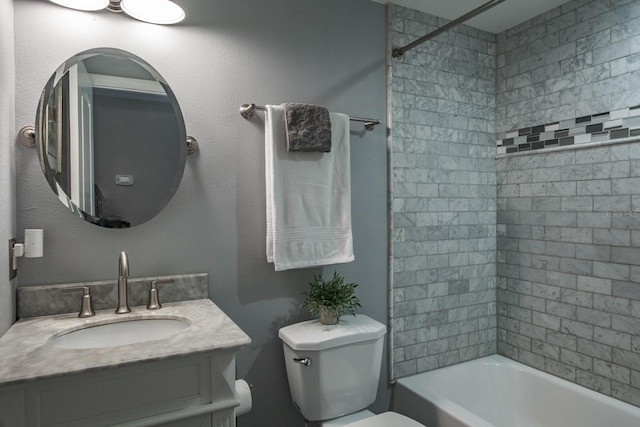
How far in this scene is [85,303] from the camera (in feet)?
4.60

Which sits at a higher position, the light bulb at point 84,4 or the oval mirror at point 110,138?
the light bulb at point 84,4

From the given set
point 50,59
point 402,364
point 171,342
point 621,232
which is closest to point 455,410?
point 402,364

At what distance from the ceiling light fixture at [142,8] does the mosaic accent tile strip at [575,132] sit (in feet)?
6.56

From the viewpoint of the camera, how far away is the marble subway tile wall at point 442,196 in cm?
219

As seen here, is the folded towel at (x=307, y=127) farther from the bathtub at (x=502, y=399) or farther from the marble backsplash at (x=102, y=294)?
the bathtub at (x=502, y=399)

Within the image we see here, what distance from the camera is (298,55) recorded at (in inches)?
75.3

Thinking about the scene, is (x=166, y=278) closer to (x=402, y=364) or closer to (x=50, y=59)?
(x=50, y=59)

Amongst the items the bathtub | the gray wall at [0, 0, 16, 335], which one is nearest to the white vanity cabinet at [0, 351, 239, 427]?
the gray wall at [0, 0, 16, 335]

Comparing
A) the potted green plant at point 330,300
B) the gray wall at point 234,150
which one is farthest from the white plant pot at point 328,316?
the gray wall at point 234,150

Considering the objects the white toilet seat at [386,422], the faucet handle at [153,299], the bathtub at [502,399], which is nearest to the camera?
the faucet handle at [153,299]

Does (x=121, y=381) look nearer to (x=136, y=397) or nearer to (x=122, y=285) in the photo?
(x=136, y=397)

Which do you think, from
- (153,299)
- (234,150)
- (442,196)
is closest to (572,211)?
(442,196)

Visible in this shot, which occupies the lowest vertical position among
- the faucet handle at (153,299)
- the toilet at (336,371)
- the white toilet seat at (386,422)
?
the white toilet seat at (386,422)

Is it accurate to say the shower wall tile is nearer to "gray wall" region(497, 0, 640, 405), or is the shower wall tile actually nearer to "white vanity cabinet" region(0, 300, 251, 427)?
"gray wall" region(497, 0, 640, 405)
